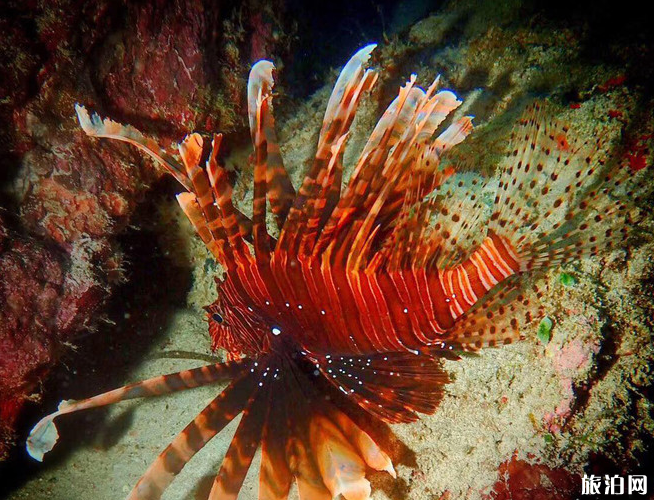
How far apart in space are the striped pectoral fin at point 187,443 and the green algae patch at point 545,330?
73.7 inches

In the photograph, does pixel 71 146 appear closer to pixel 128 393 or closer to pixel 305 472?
pixel 128 393

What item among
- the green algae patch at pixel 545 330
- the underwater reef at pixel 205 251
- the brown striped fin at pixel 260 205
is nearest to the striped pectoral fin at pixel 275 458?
the underwater reef at pixel 205 251

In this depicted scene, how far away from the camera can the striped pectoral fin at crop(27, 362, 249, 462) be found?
230 centimetres

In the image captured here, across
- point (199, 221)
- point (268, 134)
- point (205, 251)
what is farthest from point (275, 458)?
point (205, 251)

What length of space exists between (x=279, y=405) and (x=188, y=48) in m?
2.98

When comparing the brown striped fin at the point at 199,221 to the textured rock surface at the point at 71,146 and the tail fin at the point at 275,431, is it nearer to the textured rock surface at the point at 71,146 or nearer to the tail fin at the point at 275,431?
the tail fin at the point at 275,431

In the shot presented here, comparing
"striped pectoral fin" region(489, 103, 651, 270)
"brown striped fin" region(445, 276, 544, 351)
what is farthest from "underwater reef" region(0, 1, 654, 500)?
"striped pectoral fin" region(489, 103, 651, 270)

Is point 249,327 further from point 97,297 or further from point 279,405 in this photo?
point 97,297

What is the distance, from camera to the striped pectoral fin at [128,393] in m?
2.30

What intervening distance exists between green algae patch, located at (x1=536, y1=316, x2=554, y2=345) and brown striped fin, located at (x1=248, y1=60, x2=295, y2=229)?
5.72 feet

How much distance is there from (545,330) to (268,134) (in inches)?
79.9

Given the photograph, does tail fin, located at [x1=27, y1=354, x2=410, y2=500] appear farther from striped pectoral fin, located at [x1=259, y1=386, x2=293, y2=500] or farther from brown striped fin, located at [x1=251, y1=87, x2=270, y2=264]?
brown striped fin, located at [x1=251, y1=87, x2=270, y2=264]

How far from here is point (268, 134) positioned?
8.73 feet

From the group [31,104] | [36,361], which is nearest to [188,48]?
[31,104]
